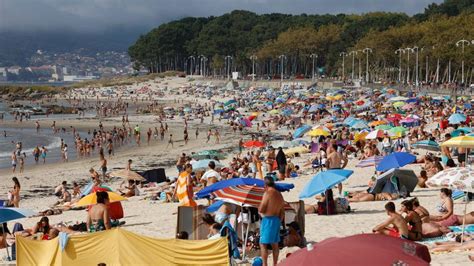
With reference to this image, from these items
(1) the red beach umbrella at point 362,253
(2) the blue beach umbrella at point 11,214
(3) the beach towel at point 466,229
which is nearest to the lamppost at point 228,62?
(2) the blue beach umbrella at point 11,214

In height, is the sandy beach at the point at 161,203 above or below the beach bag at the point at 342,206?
below

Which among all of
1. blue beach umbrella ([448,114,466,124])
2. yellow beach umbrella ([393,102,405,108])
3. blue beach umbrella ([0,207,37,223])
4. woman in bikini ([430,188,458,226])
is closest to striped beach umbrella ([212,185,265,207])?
woman in bikini ([430,188,458,226])

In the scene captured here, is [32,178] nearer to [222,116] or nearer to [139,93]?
[222,116]

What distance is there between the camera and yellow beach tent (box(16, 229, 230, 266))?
26.2ft

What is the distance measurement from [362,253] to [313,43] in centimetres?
10390

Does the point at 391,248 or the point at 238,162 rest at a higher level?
the point at 391,248

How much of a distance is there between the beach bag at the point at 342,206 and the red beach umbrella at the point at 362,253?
7.09 metres

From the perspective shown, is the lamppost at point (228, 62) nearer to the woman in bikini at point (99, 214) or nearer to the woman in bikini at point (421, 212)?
the woman in bikini at point (99, 214)

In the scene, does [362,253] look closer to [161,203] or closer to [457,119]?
[161,203]

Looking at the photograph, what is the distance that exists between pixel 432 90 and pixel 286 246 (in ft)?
164

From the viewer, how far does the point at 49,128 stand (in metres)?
54.6

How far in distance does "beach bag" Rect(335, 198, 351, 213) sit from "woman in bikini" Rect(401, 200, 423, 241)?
3.16 metres

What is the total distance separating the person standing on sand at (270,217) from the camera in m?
8.77

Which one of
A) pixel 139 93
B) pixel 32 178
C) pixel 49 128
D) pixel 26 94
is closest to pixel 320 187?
pixel 32 178
